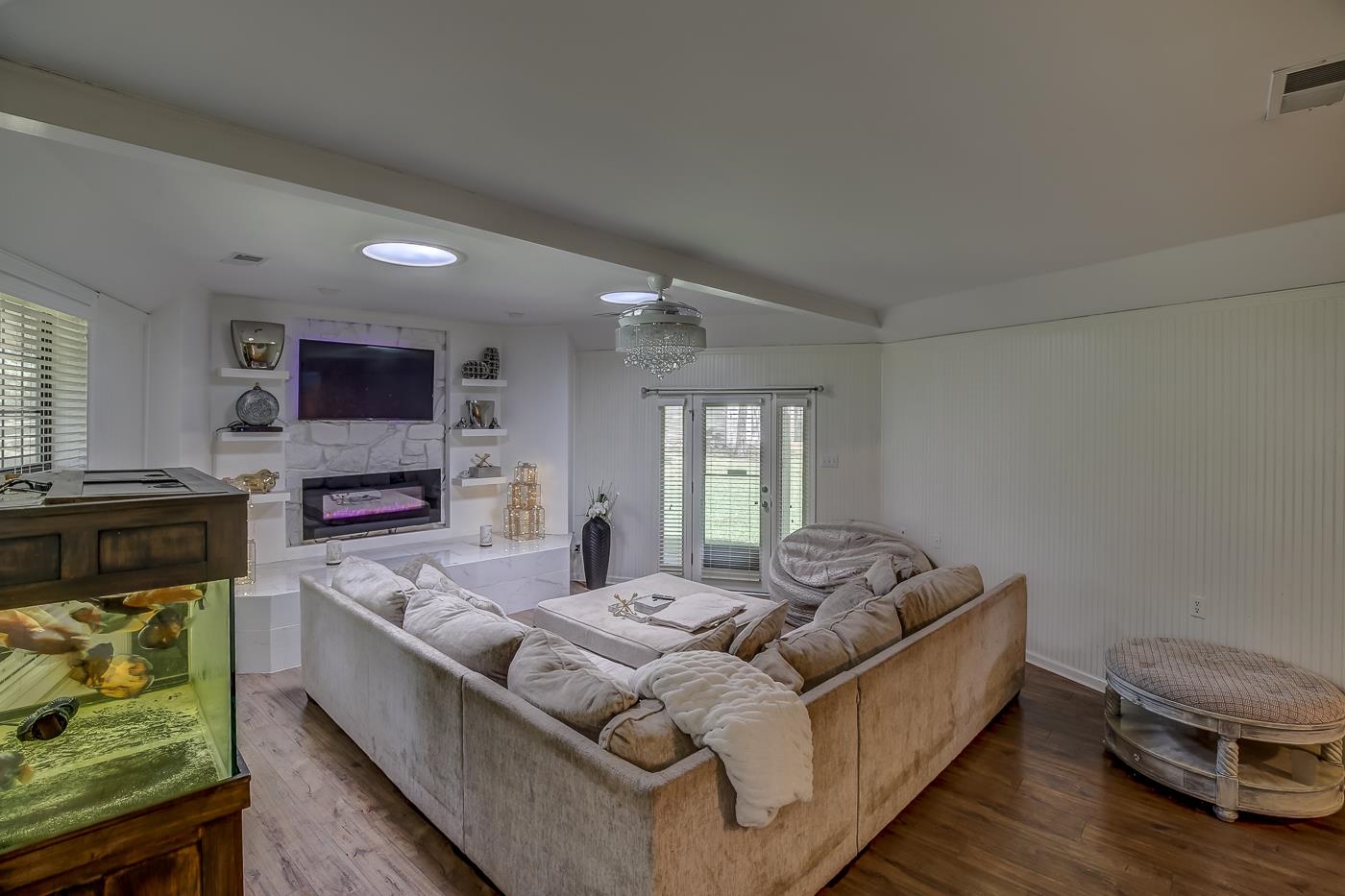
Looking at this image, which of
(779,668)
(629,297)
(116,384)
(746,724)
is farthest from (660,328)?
(116,384)

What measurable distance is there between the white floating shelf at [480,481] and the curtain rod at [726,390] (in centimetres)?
156

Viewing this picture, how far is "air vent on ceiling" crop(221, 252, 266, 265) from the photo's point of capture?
3.36m

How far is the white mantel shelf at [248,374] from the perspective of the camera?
4.32m

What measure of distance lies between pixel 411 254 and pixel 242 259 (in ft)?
3.32

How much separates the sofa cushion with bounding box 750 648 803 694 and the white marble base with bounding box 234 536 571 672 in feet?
8.18

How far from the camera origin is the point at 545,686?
195 centimetres

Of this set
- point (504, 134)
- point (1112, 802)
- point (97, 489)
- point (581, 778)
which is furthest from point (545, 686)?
point (1112, 802)

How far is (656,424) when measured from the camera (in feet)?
19.2

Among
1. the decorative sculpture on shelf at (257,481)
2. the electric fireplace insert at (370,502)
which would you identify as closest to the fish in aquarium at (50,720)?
the decorative sculpture on shelf at (257,481)

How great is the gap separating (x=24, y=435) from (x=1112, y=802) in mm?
4705

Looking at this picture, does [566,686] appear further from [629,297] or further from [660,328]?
[629,297]

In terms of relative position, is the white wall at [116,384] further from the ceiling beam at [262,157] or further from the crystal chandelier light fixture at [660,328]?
the crystal chandelier light fixture at [660,328]

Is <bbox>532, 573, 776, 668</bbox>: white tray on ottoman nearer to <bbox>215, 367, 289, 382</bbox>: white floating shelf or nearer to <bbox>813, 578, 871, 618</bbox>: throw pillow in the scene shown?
<bbox>813, 578, 871, 618</bbox>: throw pillow

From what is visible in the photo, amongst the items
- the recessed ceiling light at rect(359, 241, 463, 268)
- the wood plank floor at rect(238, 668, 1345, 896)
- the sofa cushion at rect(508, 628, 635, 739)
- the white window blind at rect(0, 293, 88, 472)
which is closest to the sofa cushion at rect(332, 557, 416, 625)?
the wood plank floor at rect(238, 668, 1345, 896)
